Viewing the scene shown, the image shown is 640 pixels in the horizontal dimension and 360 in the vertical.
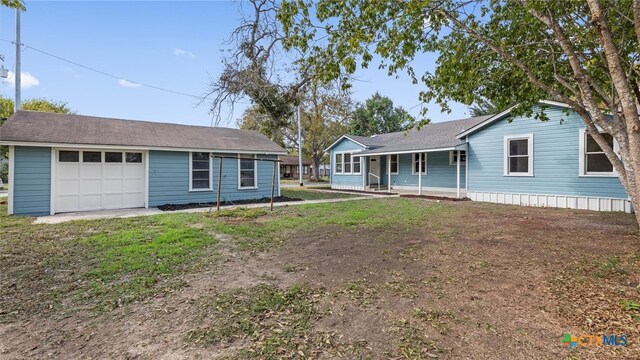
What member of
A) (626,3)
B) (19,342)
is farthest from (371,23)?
(19,342)

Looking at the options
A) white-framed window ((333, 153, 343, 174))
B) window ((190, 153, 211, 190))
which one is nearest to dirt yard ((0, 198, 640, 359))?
window ((190, 153, 211, 190))

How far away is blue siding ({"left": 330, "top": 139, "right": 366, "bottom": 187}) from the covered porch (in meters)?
0.51

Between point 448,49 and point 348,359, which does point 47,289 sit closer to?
point 348,359

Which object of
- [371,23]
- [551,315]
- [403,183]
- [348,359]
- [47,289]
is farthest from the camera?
[403,183]

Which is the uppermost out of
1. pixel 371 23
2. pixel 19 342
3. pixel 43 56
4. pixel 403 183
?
pixel 43 56

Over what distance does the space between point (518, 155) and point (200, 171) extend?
489 inches

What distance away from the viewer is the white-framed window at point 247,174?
13.7m

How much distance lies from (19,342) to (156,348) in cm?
121

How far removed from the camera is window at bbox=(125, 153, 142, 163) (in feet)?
37.3

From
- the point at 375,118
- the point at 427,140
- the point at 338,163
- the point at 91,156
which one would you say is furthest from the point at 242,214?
the point at 375,118

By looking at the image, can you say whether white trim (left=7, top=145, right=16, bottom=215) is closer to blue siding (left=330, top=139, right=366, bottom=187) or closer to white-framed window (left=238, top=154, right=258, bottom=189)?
white-framed window (left=238, top=154, right=258, bottom=189)

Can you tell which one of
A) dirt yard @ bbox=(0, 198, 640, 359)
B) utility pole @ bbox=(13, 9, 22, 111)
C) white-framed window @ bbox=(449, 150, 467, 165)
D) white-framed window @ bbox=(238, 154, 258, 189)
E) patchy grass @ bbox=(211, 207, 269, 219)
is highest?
utility pole @ bbox=(13, 9, 22, 111)

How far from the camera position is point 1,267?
4.64m

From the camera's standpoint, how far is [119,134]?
1151cm
